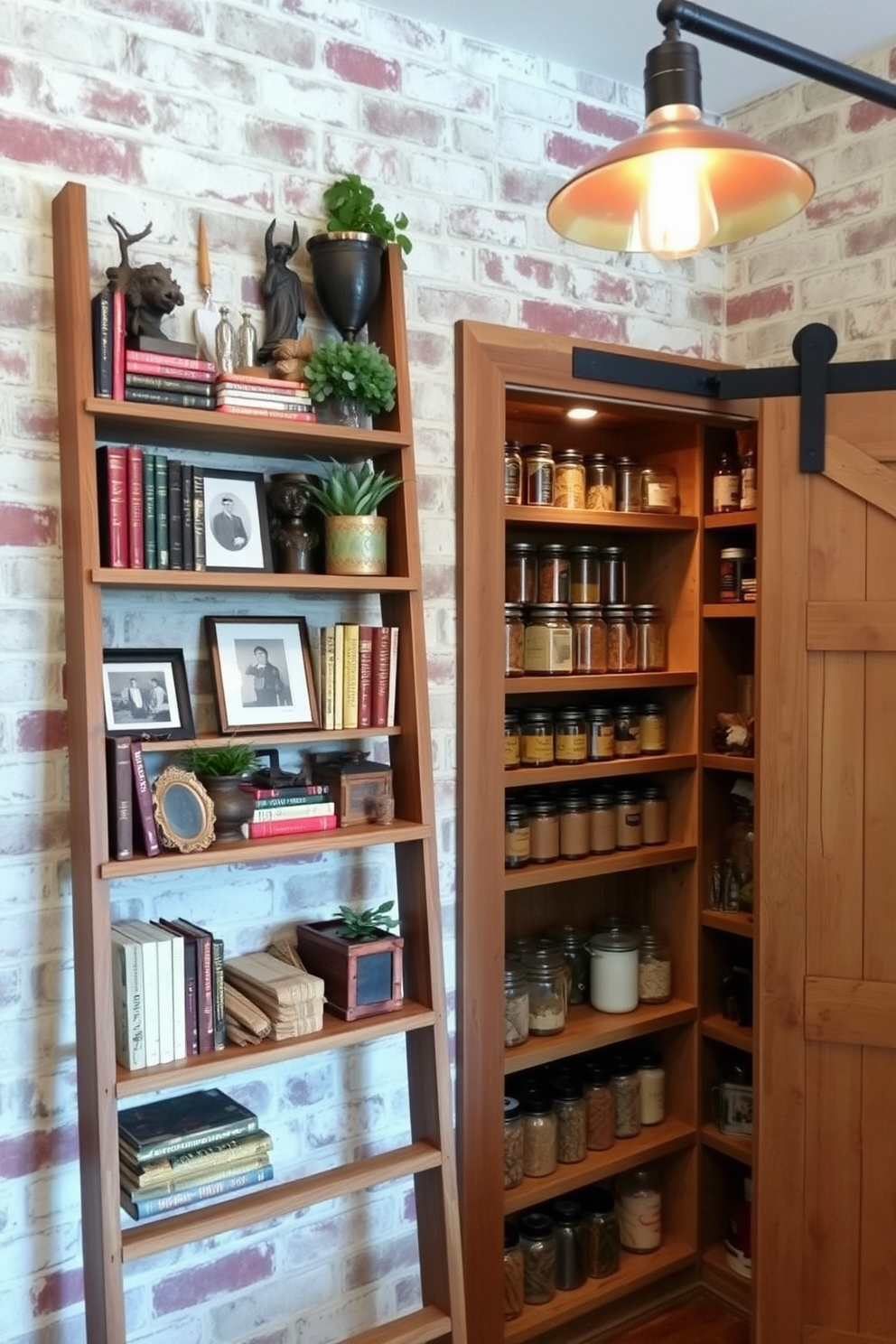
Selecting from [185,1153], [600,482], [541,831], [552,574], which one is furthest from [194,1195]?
[600,482]

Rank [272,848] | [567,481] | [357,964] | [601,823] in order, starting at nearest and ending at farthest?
[272,848] < [357,964] < [567,481] < [601,823]

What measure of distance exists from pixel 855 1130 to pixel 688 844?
73cm

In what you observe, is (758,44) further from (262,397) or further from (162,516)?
(162,516)

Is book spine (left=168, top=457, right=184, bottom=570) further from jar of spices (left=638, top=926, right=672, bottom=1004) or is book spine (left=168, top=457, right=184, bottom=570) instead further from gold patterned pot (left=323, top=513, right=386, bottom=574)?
jar of spices (left=638, top=926, right=672, bottom=1004)

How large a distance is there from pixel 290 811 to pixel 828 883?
110cm

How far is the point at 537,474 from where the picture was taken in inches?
95.3

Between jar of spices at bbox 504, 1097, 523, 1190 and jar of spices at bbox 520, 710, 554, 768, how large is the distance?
734 mm

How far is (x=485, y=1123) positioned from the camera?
2207 mm

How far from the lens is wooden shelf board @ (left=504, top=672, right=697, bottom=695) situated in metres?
2.35

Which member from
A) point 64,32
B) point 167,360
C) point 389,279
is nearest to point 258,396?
point 167,360

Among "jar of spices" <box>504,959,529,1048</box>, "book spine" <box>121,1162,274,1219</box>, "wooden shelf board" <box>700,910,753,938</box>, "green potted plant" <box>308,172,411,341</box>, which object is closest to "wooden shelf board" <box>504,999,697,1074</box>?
Result: "jar of spices" <box>504,959,529,1048</box>

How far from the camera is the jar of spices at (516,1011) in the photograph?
7.82 feet

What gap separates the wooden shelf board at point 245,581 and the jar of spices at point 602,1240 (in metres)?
1.56

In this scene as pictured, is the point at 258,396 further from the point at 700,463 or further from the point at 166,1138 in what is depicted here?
the point at 700,463
